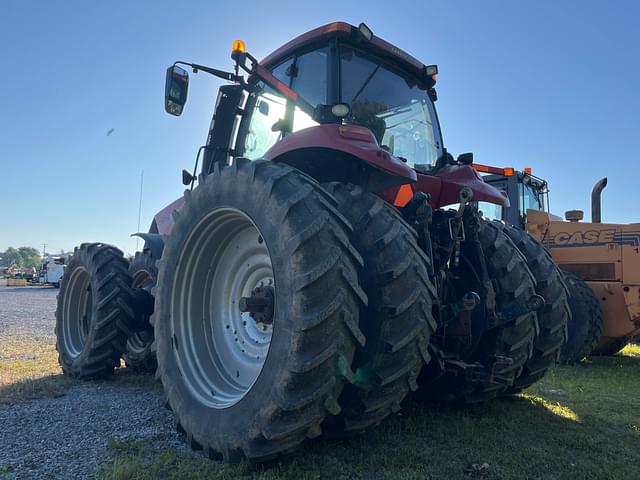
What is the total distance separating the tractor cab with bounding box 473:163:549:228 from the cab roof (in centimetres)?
374

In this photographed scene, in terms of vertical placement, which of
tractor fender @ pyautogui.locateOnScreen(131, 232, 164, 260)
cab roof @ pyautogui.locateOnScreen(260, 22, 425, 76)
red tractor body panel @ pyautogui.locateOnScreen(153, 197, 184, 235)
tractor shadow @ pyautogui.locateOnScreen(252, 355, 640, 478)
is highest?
cab roof @ pyautogui.locateOnScreen(260, 22, 425, 76)

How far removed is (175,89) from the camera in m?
3.82

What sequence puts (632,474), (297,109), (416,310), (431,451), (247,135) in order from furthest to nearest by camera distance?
(247,135) < (297,109) < (431,451) < (632,474) < (416,310)

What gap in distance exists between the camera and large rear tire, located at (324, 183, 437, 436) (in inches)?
88.7

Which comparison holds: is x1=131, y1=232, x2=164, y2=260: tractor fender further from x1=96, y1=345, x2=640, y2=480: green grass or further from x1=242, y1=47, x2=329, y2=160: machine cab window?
x1=96, y1=345, x2=640, y2=480: green grass

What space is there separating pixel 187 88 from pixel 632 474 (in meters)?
3.85

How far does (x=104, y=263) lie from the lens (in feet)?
14.8

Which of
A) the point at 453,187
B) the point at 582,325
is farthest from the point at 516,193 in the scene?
the point at 453,187

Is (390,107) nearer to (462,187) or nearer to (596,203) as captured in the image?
(462,187)

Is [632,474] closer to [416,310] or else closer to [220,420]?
[416,310]

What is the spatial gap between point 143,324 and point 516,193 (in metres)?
6.15

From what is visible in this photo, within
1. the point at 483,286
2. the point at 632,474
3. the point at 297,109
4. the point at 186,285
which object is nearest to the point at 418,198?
the point at 483,286

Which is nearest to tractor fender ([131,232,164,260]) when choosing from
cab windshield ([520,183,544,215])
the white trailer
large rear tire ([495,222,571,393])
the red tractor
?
the red tractor

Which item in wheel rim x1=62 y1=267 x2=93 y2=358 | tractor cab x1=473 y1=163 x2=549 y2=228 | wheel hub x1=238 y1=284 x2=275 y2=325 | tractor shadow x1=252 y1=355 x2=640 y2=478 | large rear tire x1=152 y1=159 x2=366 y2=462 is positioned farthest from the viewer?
tractor cab x1=473 y1=163 x2=549 y2=228
